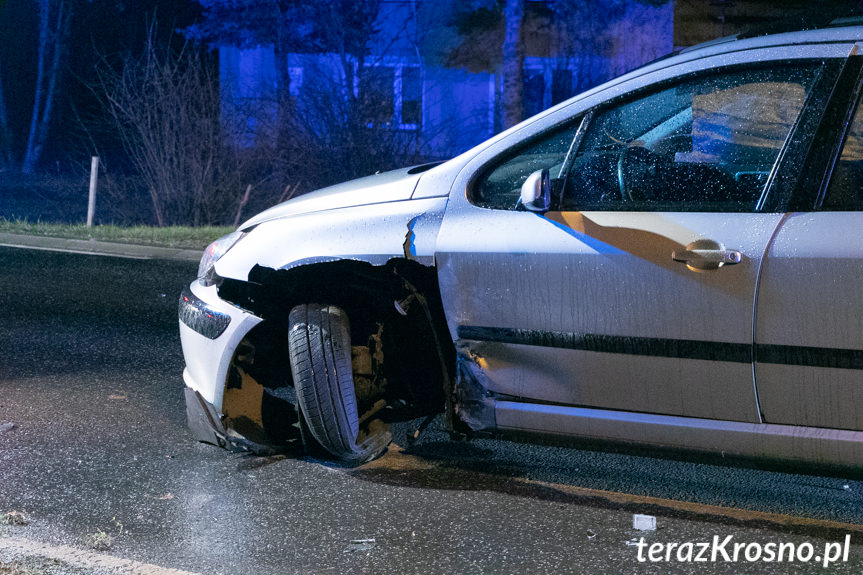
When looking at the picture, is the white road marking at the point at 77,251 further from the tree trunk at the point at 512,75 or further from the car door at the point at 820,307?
the car door at the point at 820,307

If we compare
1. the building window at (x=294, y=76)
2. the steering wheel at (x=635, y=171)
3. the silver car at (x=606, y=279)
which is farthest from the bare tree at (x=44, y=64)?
the steering wheel at (x=635, y=171)

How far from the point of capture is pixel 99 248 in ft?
41.4

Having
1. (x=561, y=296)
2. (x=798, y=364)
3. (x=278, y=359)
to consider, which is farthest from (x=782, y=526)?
(x=278, y=359)

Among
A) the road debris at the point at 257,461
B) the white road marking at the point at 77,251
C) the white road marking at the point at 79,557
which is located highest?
the white road marking at the point at 79,557

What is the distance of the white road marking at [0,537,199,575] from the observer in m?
3.56

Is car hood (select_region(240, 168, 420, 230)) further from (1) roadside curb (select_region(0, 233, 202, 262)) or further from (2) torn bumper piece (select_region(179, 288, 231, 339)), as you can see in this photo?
(1) roadside curb (select_region(0, 233, 202, 262))

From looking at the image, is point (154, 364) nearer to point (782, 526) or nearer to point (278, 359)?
point (278, 359)

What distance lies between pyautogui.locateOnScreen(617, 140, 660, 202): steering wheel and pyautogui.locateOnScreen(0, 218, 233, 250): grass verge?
9167mm

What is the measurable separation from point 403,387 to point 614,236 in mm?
1310

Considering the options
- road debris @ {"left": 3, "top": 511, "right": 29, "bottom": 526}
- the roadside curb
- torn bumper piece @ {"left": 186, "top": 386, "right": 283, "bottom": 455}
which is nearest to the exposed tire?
torn bumper piece @ {"left": 186, "top": 386, "right": 283, "bottom": 455}

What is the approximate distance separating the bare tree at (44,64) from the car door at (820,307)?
2694cm

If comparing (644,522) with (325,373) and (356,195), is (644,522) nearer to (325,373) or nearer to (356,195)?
(325,373)

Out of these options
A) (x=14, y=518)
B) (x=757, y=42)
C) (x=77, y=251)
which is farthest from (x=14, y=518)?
(x=77, y=251)

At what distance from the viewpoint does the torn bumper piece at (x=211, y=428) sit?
177 inches
